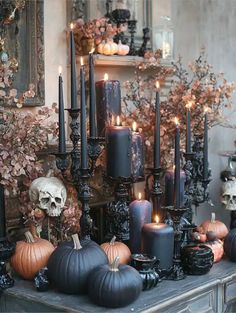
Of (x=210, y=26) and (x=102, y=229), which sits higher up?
(x=210, y=26)

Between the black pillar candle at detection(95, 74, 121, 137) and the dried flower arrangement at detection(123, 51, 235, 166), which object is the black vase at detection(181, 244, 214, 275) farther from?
the dried flower arrangement at detection(123, 51, 235, 166)

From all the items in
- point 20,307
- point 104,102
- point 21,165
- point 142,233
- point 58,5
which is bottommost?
point 20,307

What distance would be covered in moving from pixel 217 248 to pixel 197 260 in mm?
162

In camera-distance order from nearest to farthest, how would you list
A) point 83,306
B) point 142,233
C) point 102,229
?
point 83,306 → point 142,233 → point 102,229

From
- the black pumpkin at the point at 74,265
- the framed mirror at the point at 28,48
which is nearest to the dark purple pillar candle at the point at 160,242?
the black pumpkin at the point at 74,265

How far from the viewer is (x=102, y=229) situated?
242cm

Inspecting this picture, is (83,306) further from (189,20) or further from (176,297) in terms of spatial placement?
(189,20)

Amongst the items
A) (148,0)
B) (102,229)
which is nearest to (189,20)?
(148,0)

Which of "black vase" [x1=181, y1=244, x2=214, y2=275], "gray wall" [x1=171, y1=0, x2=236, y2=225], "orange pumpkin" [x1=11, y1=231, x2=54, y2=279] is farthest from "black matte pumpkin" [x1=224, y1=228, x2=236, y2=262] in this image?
"gray wall" [x1=171, y1=0, x2=236, y2=225]

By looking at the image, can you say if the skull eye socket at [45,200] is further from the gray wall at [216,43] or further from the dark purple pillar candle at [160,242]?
the gray wall at [216,43]

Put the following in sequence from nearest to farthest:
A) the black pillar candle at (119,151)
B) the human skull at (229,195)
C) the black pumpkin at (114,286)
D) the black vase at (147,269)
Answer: the black pumpkin at (114,286)
the black vase at (147,269)
the black pillar candle at (119,151)
the human skull at (229,195)

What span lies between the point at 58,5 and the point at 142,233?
1.05 m

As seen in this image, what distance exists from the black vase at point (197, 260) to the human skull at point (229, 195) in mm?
770

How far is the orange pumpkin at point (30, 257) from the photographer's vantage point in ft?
5.31
